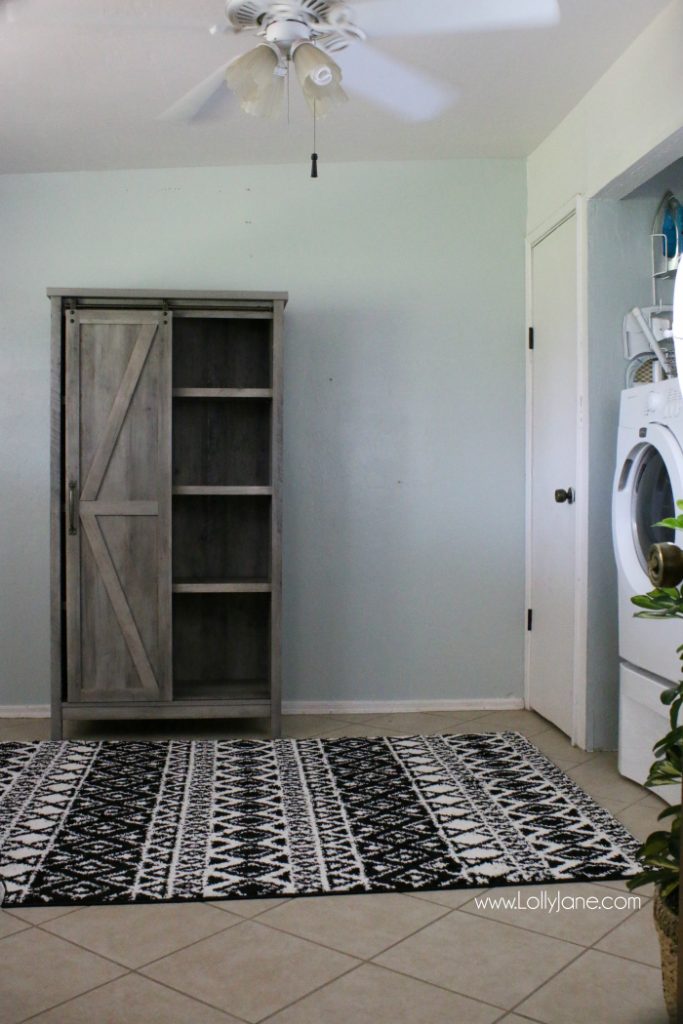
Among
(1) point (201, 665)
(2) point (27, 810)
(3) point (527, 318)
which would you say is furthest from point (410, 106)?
(2) point (27, 810)

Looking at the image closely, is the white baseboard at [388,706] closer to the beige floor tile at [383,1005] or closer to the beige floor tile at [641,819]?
the beige floor tile at [641,819]

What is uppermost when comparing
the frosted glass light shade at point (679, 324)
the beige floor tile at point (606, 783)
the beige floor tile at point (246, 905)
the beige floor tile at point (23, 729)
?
the frosted glass light shade at point (679, 324)

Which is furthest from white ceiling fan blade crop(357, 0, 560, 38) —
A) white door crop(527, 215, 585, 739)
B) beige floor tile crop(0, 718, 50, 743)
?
beige floor tile crop(0, 718, 50, 743)

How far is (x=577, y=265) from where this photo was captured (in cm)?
374

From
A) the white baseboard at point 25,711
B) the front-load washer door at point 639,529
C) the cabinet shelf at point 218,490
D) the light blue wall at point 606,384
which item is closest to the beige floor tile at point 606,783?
the light blue wall at point 606,384

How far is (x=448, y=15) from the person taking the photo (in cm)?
280

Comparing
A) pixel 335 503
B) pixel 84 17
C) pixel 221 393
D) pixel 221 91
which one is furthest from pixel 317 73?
pixel 335 503

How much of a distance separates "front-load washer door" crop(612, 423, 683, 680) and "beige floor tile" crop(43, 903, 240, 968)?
4.98 ft

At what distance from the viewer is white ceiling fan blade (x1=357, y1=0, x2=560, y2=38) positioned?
2.73 meters

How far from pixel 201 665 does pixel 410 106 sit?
2.34 m

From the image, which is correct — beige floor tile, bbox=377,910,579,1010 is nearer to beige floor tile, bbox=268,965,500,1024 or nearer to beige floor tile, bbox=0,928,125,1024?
beige floor tile, bbox=268,965,500,1024

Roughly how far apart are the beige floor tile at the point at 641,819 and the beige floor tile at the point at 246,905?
1.06 metres

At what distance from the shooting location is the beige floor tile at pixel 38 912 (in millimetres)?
2305

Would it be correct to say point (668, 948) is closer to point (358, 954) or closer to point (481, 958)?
point (481, 958)
